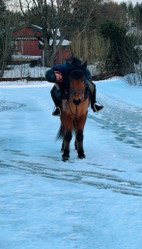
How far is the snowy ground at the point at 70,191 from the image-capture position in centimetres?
324

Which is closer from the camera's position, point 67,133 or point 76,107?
point 76,107

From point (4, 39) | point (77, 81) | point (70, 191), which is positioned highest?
point (4, 39)

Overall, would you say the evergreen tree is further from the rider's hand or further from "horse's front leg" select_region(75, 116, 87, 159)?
the rider's hand

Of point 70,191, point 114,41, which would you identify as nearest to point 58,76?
point 70,191

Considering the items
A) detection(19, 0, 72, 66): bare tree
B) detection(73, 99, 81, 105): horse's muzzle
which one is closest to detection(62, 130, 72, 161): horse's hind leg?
detection(73, 99, 81, 105): horse's muzzle

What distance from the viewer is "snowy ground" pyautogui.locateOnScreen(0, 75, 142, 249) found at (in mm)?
3236

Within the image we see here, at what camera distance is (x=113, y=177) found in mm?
5082

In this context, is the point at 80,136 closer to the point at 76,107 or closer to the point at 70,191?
the point at 76,107

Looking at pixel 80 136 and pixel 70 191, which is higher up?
pixel 80 136

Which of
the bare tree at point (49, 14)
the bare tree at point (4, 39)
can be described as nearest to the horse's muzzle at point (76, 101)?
the bare tree at point (4, 39)

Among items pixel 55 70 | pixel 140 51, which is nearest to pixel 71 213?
pixel 55 70

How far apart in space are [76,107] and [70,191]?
1.59 meters

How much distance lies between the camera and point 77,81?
534cm

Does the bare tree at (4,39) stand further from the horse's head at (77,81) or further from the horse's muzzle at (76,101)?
the horse's muzzle at (76,101)
